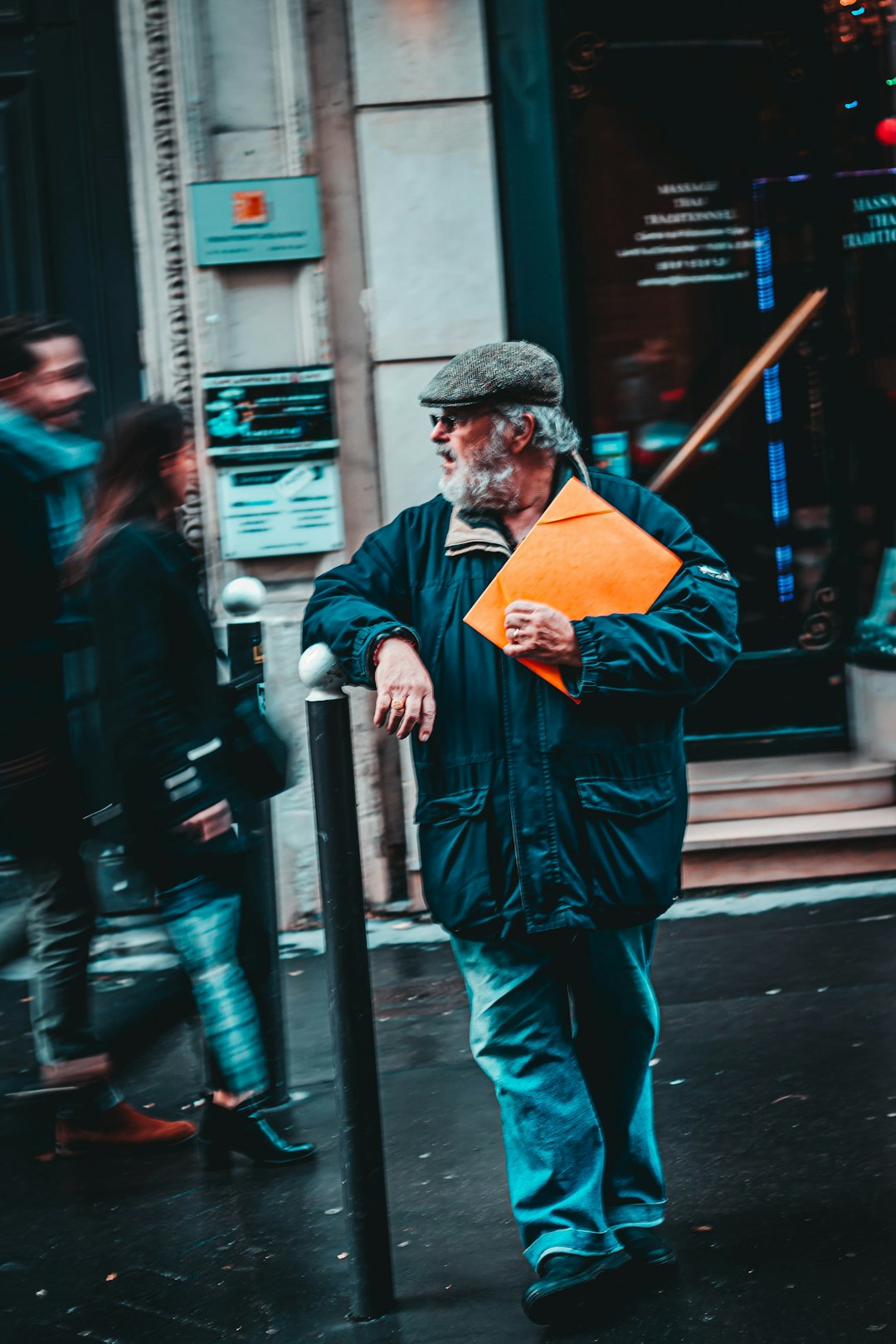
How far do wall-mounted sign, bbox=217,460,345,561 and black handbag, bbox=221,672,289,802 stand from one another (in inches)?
75.8

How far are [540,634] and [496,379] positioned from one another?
0.48 metres

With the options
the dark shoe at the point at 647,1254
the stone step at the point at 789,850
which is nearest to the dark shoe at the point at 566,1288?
the dark shoe at the point at 647,1254

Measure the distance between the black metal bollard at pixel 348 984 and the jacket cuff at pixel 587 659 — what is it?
0.44m

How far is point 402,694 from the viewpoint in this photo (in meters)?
2.62

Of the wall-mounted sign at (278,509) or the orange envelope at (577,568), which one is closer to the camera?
the orange envelope at (577,568)

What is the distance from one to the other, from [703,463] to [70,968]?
3430mm

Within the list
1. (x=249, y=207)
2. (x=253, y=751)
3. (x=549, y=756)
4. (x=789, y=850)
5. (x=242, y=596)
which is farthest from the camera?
(x=789, y=850)

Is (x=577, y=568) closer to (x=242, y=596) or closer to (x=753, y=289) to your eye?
(x=242, y=596)

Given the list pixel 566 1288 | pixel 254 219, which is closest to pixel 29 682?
pixel 566 1288

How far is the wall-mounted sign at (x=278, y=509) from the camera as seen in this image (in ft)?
18.1

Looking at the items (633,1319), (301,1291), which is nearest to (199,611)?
(301,1291)

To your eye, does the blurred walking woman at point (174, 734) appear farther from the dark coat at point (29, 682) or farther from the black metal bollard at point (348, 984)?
the black metal bollard at point (348, 984)

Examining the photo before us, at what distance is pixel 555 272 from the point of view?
18.2 ft

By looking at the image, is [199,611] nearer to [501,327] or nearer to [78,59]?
[501,327]
